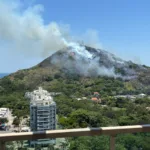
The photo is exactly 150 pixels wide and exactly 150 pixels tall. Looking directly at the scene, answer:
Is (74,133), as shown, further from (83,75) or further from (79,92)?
(83,75)

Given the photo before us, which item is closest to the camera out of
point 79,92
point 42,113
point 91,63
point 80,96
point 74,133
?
point 74,133

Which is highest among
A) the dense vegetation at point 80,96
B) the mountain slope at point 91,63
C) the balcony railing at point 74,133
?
the mountain slope at point 91,63

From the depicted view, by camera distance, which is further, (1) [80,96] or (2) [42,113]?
(1) [80,96]

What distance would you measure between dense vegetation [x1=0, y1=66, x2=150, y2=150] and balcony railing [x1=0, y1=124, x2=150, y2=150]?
21.9 ft

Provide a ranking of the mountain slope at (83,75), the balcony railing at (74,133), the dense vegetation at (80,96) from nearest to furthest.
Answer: the balcony railing at (74,133) → the dense vegetation at (80,96) → the mountain slope at (83,75)

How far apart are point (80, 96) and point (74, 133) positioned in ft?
65.4

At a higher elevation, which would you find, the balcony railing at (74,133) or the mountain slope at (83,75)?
the mountain slope at (83,75)

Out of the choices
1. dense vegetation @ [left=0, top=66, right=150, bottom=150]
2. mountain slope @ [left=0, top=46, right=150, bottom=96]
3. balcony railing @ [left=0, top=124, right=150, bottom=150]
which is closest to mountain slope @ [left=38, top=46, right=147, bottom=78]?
mountain slope @ [left=0, top=46, right=150, bottom=96]

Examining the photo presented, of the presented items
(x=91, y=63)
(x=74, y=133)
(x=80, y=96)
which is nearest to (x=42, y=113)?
(x=74, y=133)

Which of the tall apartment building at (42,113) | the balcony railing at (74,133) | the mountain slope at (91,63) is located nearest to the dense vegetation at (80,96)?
the tall apartment building at (42,113)

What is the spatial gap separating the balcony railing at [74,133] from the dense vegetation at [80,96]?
6.66 m

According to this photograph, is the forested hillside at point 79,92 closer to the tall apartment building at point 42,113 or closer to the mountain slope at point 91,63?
the tall apartment building at point 42,113

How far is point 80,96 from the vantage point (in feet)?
69.3

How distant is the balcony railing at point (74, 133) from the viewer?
120 cm
